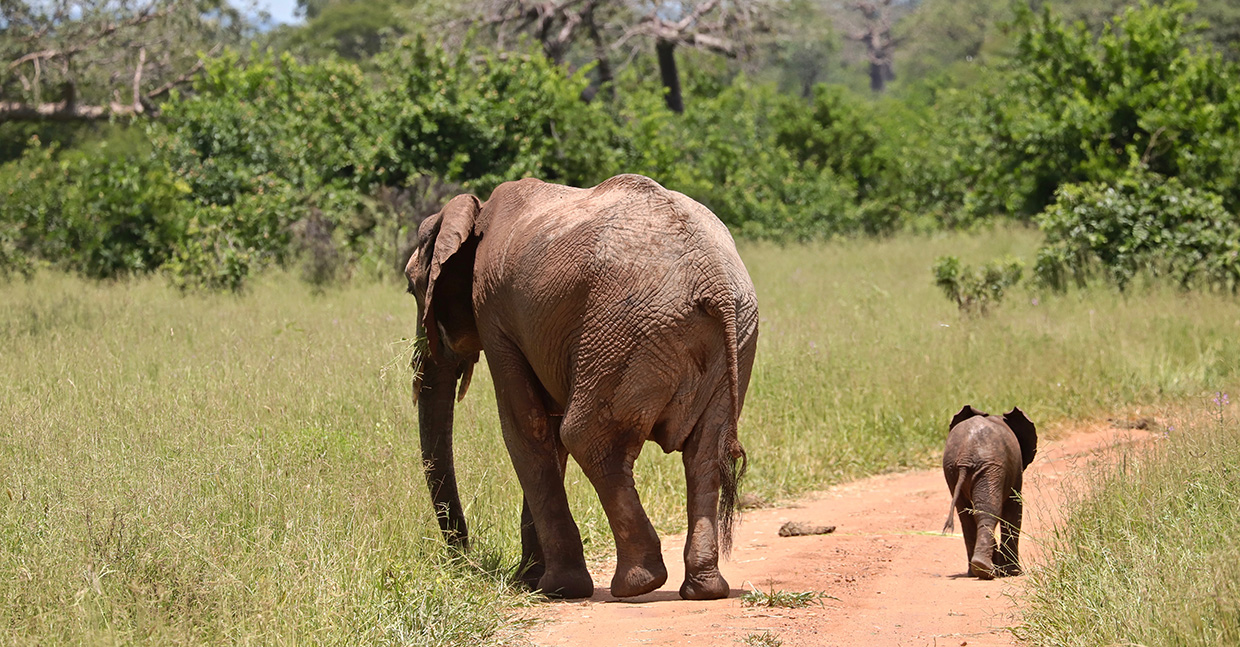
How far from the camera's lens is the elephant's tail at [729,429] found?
4934 mm

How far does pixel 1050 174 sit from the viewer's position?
1823 cm

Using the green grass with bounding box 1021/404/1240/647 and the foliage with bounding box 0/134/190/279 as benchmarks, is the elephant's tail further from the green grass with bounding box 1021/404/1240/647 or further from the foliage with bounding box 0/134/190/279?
the foliage with bounding box 0/134/190/279

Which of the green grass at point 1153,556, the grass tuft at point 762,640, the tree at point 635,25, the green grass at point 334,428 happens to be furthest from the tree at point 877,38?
the grass tuft at point 762,640

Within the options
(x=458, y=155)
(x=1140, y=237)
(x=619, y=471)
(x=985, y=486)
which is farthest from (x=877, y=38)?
(x=619, y=471)

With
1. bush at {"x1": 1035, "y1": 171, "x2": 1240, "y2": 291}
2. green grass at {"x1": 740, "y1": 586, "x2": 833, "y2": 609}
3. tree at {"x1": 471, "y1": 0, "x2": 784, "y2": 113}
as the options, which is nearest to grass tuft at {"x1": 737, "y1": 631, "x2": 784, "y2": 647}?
green grass at {"x1": 740, "y1": 586, "x2": 833, "y2": 609}

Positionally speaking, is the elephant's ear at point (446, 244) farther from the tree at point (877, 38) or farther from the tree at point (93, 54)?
the tree at point (877, 38)

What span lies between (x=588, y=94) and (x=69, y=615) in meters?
19.1

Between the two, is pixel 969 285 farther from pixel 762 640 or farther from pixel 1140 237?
pixel 762 640

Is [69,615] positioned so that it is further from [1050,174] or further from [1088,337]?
[1050,174]

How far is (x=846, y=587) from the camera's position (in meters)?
5.83

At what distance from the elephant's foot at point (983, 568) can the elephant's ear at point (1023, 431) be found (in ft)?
2.50

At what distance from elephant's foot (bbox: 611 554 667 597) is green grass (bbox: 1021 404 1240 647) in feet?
4.71

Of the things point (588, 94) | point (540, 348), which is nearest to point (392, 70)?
point (588, 94)

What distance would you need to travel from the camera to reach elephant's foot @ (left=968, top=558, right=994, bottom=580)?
5.90m
